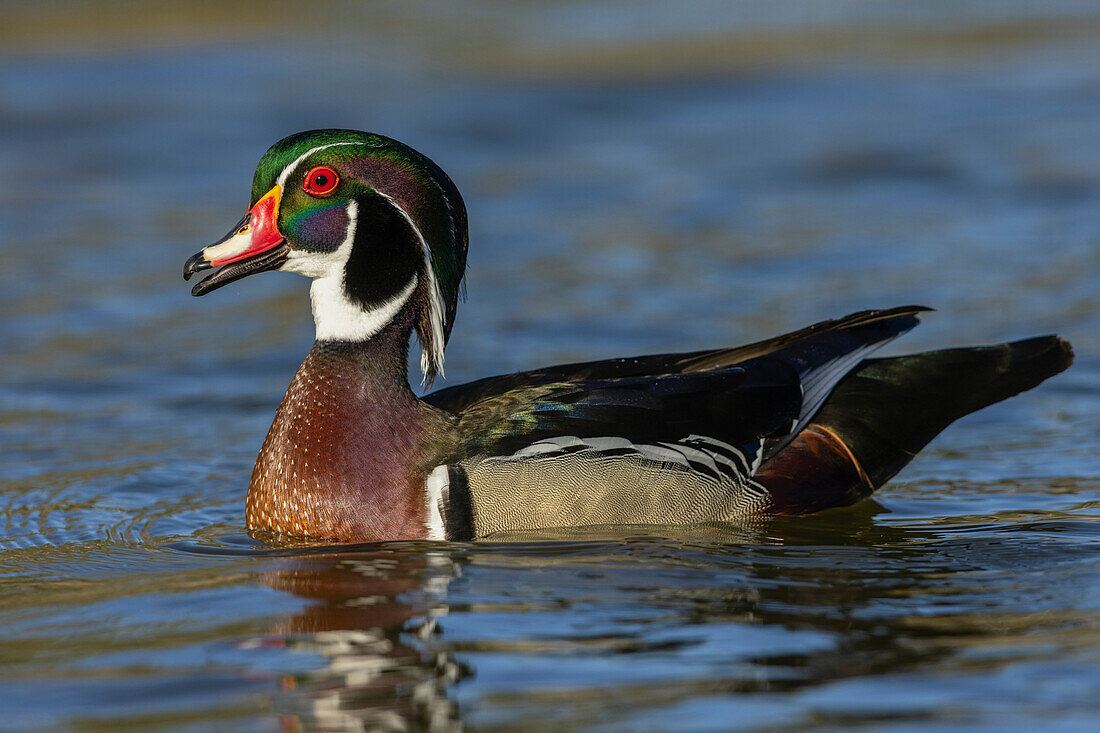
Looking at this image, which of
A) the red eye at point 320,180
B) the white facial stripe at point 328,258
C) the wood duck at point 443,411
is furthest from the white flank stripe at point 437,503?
the red eye at point 320,180

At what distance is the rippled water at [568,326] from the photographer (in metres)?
4.88

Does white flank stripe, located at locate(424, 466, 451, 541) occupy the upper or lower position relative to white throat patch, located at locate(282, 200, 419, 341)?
lower

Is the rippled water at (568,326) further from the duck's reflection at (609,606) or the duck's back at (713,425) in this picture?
the duck's back at (713,425)

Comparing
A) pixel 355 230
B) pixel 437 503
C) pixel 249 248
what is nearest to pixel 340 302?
pixel 355 230

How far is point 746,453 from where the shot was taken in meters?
6.68

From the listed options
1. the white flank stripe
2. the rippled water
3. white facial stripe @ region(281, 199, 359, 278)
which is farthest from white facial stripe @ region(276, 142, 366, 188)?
the rippled water

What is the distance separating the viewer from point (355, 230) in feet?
21.5

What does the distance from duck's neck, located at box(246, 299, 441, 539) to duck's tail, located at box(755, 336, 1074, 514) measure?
1.49 meters

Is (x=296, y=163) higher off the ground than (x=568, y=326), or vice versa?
(x=296, y=163)

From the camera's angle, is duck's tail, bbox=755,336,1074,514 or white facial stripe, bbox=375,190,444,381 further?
duck's tail, bbox=755,336,1074,514

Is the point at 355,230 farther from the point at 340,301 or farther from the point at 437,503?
the point at 437,503

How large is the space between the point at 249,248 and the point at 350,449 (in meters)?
0.90

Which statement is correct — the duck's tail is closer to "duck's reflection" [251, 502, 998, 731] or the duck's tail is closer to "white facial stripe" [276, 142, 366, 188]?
"duck's reflection" [251, 502, 998, 731]

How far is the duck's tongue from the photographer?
6.50m
